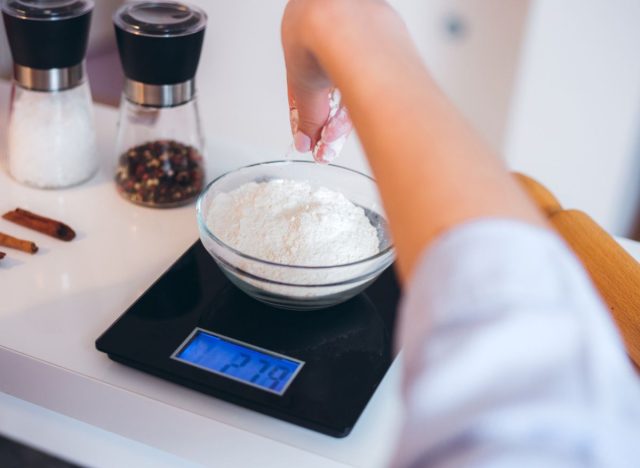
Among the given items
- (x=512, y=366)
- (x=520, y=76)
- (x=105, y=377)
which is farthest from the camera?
(x=520, y=76)

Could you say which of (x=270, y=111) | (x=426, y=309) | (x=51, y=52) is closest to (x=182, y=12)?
(x=51, y=52)

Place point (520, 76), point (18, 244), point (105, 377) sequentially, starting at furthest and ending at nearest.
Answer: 1. point (520, 76)
2. point (18, 244)
3. point (105, 377)

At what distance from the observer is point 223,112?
2209mm

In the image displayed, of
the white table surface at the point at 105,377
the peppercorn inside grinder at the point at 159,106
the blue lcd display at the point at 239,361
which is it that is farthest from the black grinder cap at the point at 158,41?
the blue lcd display at the point at 239,361

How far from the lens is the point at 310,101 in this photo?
2.59ft

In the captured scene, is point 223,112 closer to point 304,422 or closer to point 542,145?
point 542,145

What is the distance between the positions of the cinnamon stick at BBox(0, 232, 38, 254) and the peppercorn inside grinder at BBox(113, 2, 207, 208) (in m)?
0.15

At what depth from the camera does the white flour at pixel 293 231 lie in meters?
0.76

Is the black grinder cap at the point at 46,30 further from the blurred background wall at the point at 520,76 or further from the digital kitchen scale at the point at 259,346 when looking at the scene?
the blurred background wall at the point at 520,76

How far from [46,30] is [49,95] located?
0.08m

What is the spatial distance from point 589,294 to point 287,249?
488 mm

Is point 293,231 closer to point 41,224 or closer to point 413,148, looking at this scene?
point 41,224

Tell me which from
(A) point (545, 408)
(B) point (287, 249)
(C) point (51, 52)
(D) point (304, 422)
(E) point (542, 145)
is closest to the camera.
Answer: (A) point (545, 408)

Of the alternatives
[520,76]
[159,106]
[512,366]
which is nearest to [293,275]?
[159,106]
